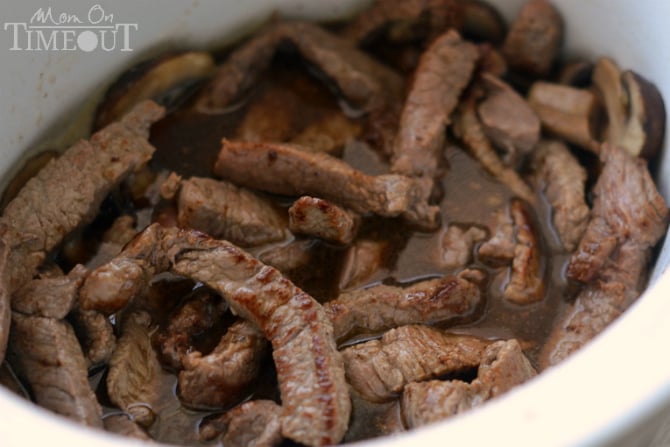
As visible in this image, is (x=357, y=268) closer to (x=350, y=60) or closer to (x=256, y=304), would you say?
(x=256, y=304)

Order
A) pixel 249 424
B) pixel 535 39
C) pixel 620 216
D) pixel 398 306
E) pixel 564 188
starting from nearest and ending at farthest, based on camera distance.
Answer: pixel 249 424 → pixel 398 306 → pixel 620 216 → pixel 564 188 → pixel 535 39

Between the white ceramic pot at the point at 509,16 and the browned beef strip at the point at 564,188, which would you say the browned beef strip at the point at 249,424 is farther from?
the browned beef strip at the point at 564,188

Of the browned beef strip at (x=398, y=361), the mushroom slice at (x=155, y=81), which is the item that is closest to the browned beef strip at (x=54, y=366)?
the browned beef strip at (x=398, y=361)

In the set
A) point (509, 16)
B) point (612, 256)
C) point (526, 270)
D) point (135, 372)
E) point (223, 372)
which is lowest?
point (135, 372)

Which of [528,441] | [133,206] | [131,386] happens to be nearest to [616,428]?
A: [528,441]

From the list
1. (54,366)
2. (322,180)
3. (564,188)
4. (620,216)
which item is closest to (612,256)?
(620,216)

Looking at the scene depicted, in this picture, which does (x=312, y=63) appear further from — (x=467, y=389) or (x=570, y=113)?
(x=467, y=389)
